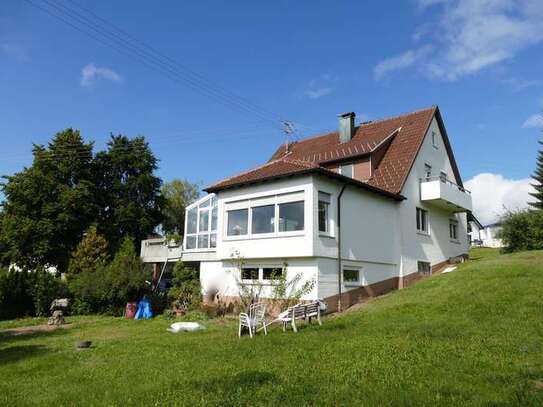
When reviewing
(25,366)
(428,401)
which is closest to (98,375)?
(25,366)

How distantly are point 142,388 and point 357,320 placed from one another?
27.4 feet

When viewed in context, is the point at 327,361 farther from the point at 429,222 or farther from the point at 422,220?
the point at 429,222

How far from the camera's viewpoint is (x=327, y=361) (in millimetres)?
9406

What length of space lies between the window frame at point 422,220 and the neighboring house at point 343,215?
55 millimetres

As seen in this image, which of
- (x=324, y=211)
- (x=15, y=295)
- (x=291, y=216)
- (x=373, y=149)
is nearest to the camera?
(x=324, y=211)

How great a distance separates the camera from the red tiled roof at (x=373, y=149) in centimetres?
2025

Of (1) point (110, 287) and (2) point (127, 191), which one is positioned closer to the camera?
(1) point (110, 287)

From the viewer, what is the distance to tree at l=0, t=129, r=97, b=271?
3497 centimetres

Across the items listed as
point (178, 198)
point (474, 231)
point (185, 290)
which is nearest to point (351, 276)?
point (185, 290)

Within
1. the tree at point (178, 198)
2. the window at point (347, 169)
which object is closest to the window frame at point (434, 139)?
the window at point (347, 169)

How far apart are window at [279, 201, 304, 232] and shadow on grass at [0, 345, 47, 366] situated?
30.4 feet

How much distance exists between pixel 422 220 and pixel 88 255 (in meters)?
20.3

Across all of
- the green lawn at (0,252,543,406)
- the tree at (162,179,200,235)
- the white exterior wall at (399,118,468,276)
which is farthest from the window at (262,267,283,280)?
the tree at (162,179,200,235)

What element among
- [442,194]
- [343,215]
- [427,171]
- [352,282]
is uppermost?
[427,171]
